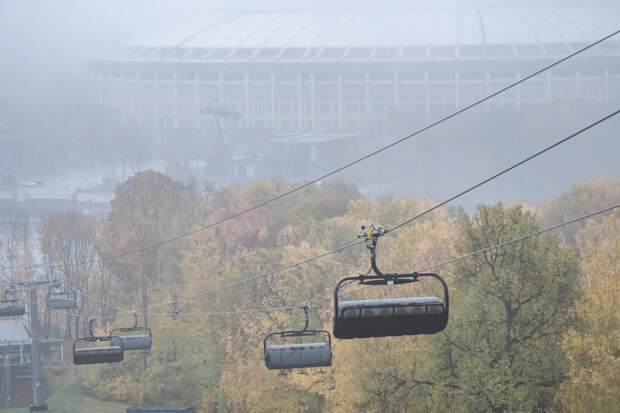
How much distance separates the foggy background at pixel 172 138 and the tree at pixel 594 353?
184 feet

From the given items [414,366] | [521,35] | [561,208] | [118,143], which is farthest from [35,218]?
[414,366]

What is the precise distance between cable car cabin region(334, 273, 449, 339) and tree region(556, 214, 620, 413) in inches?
359

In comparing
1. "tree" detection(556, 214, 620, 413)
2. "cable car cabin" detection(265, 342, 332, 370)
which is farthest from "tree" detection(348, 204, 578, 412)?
"cable car cabin" detection(265, 342, 332, 370)

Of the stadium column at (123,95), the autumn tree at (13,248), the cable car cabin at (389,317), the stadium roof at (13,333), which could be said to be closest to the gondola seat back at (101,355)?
the cable car cabin at (389,317)

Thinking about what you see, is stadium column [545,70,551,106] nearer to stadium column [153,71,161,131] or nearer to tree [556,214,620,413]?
stadium column [153,71,161,131]

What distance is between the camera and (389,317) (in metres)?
9.81

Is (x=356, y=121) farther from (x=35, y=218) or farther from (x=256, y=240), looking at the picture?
(x=256, y=240)

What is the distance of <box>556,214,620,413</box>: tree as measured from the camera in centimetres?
1816

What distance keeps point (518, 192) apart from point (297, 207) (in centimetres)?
4246

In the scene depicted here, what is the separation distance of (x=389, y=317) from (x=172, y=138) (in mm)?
115643

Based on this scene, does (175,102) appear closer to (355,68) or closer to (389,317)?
(355,68)

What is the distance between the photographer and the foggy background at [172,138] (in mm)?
90938

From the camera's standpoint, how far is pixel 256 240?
43.5m

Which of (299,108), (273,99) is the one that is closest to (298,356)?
(299,108)
